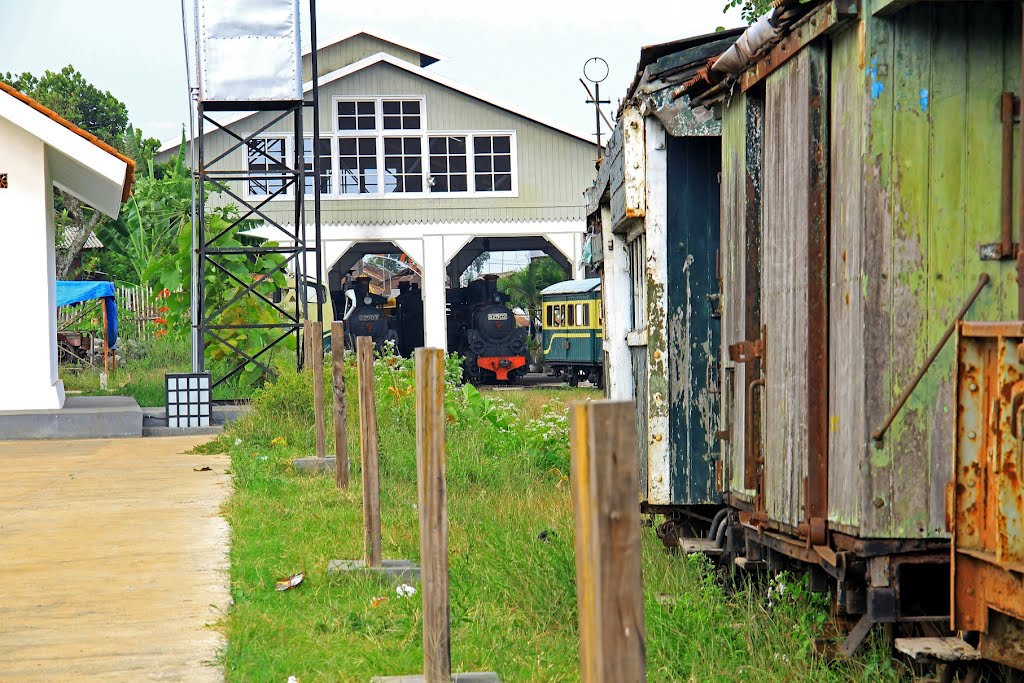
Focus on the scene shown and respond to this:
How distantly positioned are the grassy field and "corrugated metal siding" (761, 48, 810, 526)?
60 centimetres

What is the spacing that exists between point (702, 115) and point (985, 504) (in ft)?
12.6

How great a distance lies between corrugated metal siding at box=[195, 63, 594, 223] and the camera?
29750 mm

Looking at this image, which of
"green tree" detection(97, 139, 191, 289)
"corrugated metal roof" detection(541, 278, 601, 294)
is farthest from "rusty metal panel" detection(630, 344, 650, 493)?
"green tree" detection(97, 139, 191, 289)

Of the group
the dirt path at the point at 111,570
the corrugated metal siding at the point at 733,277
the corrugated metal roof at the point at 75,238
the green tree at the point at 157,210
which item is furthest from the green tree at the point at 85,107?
the corrugated metal siding at the point at 733,277

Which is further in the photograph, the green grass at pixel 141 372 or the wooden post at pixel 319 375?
the green grass at pixel 141 372

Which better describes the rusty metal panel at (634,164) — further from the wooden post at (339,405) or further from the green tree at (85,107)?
the green tree at (85,107)

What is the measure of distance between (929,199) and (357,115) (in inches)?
1044

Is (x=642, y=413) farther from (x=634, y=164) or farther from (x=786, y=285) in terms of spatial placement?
(x=786, y=285)

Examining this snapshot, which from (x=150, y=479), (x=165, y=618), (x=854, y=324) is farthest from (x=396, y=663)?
(x=150, y=479)

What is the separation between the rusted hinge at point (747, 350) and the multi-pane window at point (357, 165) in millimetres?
24774

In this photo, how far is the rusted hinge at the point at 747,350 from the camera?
5.76 metres

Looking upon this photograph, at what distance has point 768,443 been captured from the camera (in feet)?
18.5

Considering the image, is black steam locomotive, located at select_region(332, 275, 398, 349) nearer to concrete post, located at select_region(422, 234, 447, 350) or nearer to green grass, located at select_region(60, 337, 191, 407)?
concrete post, located at select_region(422, 234, 447, 350)

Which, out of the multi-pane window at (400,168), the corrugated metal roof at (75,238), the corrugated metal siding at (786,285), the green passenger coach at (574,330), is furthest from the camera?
the corrugated metal roof at (75,238)
